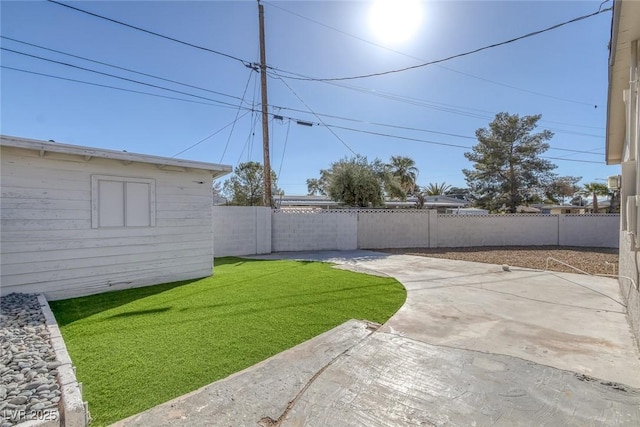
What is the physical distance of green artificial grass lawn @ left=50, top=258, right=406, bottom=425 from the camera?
8.59 ft

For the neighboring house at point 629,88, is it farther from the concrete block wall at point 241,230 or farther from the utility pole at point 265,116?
Result: the utility pole at point 265,116

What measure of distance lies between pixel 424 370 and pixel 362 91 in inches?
480

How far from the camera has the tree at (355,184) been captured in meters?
14.3

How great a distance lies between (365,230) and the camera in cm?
1298

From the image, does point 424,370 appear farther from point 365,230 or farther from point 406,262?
point 365,230

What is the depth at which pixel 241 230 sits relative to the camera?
1090 centimetres

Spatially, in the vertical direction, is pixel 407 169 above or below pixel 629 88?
above

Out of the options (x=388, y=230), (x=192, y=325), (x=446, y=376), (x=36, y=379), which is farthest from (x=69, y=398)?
(x=388, y=230)

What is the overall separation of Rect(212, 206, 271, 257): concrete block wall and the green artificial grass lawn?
3.73m

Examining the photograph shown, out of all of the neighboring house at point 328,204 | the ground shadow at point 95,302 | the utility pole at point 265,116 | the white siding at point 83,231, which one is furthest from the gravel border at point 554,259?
the ground shadow at point 95,302

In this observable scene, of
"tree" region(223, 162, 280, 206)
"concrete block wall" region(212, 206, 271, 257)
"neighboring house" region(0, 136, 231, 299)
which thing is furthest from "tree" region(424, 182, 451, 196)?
"neighboring house" region(0, 136, 231, 299)

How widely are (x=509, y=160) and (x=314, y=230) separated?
15876 mm

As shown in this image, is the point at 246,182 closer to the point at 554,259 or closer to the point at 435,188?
the point at 554,259

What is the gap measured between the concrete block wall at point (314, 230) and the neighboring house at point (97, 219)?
15.3 ft
